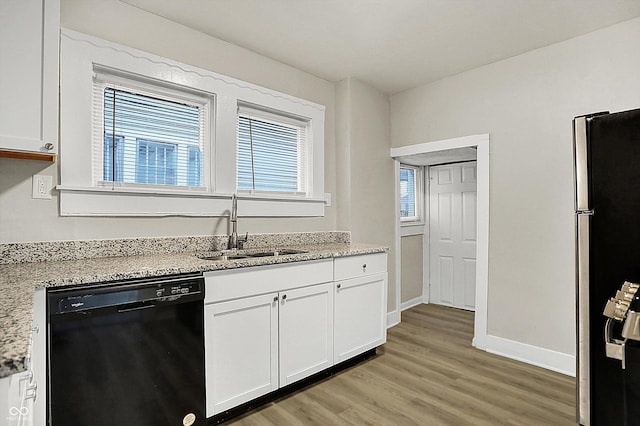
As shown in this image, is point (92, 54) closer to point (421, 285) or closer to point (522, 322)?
point (522, 322)

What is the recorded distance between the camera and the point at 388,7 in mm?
2238

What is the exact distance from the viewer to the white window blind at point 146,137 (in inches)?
85.5

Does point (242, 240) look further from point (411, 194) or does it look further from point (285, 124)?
point (411, 194)

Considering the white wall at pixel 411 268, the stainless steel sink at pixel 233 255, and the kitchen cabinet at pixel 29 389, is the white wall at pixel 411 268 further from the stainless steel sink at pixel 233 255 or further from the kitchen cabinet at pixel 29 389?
the kitchen cabinet at pixel 29 389

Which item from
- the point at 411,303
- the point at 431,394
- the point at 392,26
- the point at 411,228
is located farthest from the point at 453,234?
the point at 392,26

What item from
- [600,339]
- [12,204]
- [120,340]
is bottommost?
[120,340]

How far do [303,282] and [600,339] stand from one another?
1566mm

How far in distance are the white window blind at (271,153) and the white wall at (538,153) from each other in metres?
1.53

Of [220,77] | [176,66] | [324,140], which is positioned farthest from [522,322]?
[176,66]

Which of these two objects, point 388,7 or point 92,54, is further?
point 388,7

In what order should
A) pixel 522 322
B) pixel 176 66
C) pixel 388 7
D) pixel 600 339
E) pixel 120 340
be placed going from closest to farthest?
pixel 600 339
pixel 120 340
pixel 388 7
pixel 176 66
pixel 522 322

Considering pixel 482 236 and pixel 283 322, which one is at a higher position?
pixel 482 236

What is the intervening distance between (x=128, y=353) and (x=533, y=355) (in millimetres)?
2920

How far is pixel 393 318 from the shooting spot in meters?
3.70
